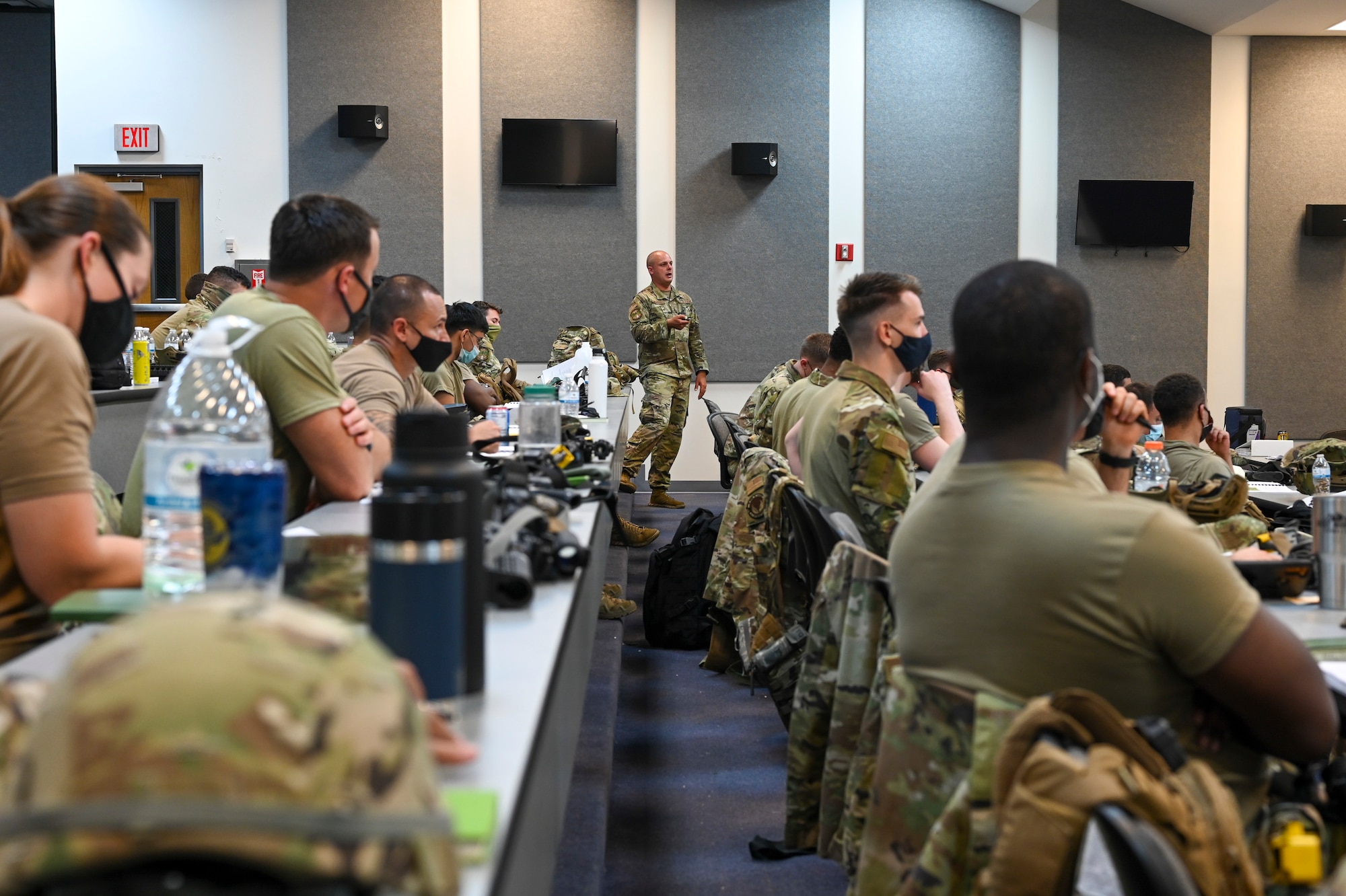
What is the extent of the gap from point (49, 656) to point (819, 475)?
6.98 ft

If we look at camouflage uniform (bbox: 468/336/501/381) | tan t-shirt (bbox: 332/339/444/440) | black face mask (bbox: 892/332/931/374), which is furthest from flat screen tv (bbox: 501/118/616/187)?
black face mask (bbox: 892/332/931/374)

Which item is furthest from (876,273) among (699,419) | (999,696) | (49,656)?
(699,419)

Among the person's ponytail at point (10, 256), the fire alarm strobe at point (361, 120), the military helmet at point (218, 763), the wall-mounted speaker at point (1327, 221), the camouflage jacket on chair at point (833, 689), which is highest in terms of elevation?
the fire alarm strobe at point (361, 120)

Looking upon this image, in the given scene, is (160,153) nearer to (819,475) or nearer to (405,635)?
(819,475)

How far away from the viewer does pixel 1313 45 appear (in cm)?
918

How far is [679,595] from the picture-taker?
470 centimetres

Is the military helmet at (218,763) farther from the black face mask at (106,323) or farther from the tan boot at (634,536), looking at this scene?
the tan boot at (634,536)

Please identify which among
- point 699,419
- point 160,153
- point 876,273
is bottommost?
point 699,419

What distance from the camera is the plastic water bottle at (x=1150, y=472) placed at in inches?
127

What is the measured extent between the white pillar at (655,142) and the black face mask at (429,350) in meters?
5.96

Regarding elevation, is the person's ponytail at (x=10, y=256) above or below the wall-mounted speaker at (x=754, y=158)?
below

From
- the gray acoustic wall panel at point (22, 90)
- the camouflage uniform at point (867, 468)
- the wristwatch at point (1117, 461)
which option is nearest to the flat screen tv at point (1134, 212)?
the camouflage uniform at point (867, 468)

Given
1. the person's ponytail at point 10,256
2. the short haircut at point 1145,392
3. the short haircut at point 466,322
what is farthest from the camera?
the short haircut at point 466,322

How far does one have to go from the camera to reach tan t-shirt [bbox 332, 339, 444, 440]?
10.7 ft
